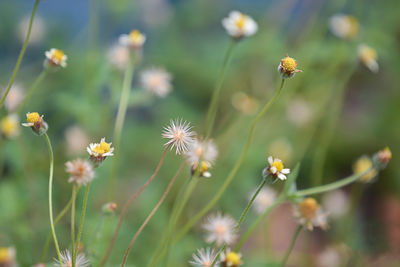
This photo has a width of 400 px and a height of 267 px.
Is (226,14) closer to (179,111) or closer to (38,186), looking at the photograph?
(179,111)

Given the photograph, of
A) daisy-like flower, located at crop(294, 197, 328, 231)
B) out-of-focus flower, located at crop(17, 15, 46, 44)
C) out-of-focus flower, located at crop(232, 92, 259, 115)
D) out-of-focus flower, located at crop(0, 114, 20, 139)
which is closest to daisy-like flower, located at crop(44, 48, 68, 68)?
out-of-focus flower, located at crop(0, 114, 20, 139)

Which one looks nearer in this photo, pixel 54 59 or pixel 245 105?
pixel 54 59

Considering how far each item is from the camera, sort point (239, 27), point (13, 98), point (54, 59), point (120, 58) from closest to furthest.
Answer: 1. point (54, 59)
2. point (239, 27)
3. point (13, 98)
4. point (120, 58)

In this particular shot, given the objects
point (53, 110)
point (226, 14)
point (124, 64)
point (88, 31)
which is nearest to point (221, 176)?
point (124, 64)

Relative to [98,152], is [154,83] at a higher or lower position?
higher

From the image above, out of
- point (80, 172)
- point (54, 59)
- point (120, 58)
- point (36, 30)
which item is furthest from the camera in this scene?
point (36, 30)

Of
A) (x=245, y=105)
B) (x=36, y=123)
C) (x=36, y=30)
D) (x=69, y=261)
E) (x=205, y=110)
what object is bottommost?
(x=69, y=261)

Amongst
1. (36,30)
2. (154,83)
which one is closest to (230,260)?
(154,83)

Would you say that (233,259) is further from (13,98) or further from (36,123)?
(13,98)
